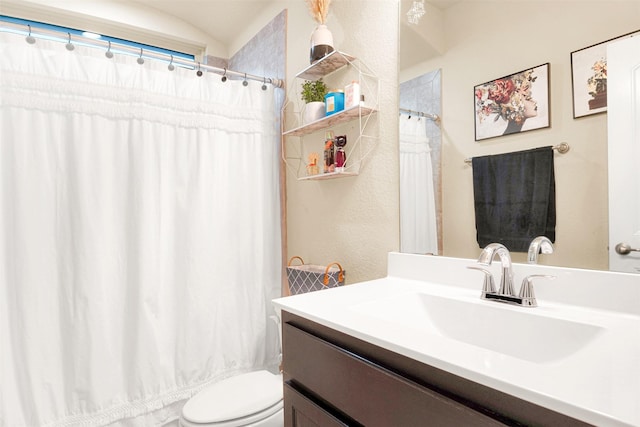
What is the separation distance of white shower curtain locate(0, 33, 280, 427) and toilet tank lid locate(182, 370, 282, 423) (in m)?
0.41

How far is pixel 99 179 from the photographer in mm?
1564

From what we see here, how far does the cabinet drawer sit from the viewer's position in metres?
0.60

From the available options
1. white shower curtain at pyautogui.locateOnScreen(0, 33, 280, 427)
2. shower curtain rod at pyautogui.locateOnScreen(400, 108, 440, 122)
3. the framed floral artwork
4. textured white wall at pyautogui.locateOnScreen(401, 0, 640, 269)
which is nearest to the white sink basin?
textured white wall at pyautogui.locateOnScreen(401, 0, 640, 269)

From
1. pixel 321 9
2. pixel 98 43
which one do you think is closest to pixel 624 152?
pixel 321 9

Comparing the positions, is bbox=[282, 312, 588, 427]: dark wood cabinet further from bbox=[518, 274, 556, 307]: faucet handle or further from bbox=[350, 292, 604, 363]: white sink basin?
bbox=[518, 274, 556, 307]: faucet handle

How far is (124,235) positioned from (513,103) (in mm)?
1677

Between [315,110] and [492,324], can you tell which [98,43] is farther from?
[492,324]

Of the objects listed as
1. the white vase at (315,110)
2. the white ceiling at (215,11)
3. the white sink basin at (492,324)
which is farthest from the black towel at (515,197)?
the white ceiling at (215,11)

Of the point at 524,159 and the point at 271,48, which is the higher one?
the point at 271,48

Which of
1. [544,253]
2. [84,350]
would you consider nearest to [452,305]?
[544,253]

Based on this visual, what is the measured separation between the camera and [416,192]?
4.39ft

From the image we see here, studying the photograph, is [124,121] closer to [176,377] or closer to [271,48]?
[271,48]

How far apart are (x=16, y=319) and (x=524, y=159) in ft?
6.49

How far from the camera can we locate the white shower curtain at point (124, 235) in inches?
55.6
